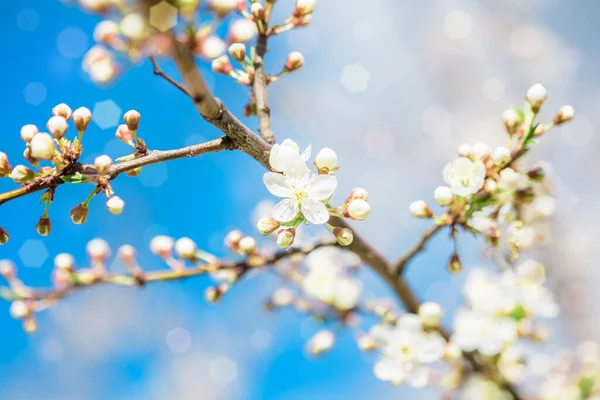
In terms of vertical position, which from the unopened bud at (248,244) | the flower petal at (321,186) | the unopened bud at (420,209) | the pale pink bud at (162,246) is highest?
the flower petal at (321,186)

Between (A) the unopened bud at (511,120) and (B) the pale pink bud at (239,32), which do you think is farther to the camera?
(A) the unopened bud at (511,120)

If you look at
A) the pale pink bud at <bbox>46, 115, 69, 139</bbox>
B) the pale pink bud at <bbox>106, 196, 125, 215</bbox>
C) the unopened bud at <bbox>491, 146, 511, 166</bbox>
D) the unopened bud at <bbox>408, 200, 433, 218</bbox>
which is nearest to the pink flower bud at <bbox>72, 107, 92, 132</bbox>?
the pale pink bud at <bbox>46, 115, 69, 139</bbox>

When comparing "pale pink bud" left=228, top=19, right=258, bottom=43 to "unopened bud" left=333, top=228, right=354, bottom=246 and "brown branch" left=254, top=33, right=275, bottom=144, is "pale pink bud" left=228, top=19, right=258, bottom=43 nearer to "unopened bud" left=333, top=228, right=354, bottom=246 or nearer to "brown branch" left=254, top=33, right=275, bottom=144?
"brown branch" left=254, top=33, right=275, bottom=144

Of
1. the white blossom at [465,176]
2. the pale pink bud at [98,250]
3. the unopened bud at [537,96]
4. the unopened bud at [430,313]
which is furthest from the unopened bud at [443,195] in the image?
the pale pink bud at [98,250]

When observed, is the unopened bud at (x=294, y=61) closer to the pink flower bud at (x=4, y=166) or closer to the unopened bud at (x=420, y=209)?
the unopened bud at (x=420, y=209)

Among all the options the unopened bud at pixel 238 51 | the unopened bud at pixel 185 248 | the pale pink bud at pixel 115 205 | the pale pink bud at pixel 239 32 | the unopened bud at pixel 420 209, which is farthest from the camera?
the unopened bud at pixel 185 248

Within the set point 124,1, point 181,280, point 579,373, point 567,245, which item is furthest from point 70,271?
point 567,245

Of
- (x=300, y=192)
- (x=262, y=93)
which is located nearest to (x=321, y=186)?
(x=300, y=192)
